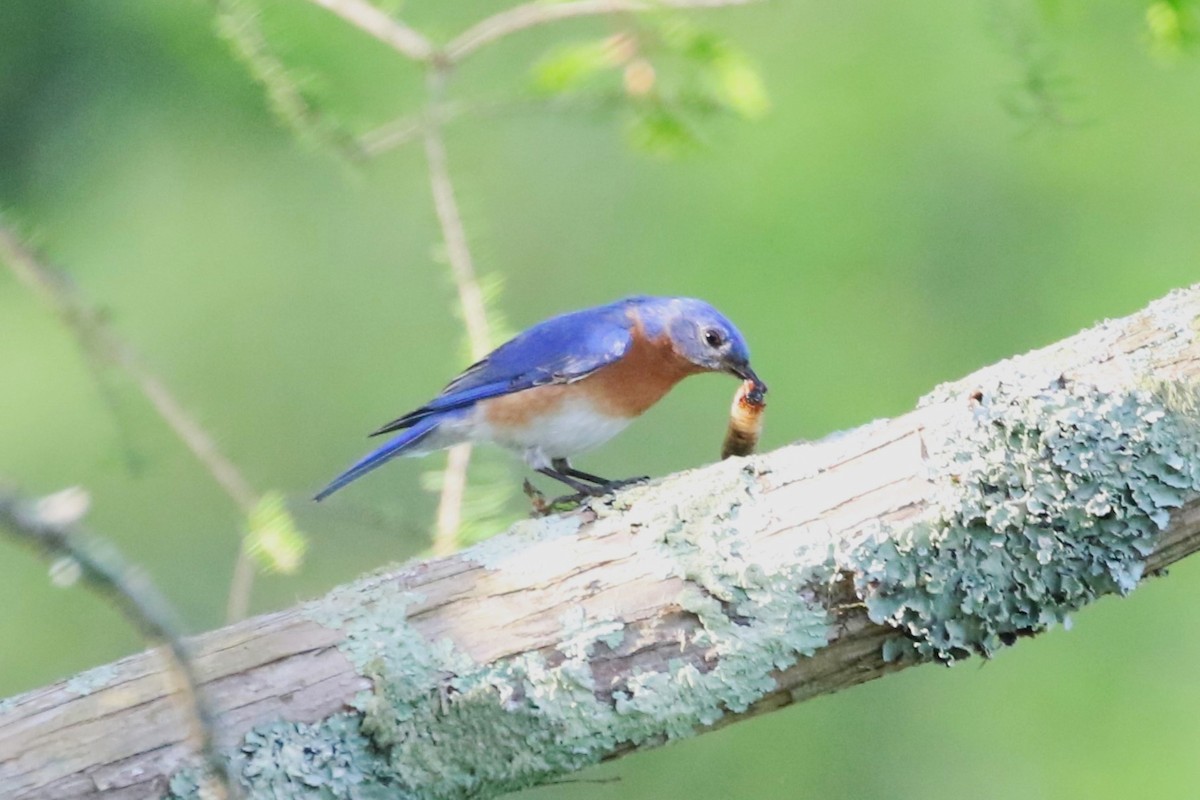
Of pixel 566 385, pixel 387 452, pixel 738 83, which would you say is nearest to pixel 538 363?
pixel 566 385

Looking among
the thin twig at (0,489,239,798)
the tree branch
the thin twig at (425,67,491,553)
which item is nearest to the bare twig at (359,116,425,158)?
the thin twig at (425,67,491,553)

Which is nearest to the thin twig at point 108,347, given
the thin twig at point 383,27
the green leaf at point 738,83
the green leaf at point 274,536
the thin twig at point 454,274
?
the green leaf at point 274,536

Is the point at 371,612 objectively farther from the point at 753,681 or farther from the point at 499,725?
the point at 753,681

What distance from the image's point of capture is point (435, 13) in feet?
18.3

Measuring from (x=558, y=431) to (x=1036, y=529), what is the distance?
147 centimetres

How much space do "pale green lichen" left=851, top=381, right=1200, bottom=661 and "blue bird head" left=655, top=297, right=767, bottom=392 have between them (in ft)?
4.11

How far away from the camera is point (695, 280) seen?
548 cm

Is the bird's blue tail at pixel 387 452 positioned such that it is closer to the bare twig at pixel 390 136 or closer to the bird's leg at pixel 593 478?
the bird's leg at pixel 593 478

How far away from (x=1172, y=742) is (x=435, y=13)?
427 centimetres

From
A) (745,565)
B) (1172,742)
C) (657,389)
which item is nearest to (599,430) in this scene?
(657,389)

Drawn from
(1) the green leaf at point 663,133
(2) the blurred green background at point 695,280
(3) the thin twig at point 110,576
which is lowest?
(3) the thin twig at point 110,576

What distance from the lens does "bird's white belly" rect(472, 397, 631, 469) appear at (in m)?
3.13

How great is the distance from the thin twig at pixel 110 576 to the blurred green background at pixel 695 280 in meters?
3.95

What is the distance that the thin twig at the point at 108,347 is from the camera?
2129 millimetres
